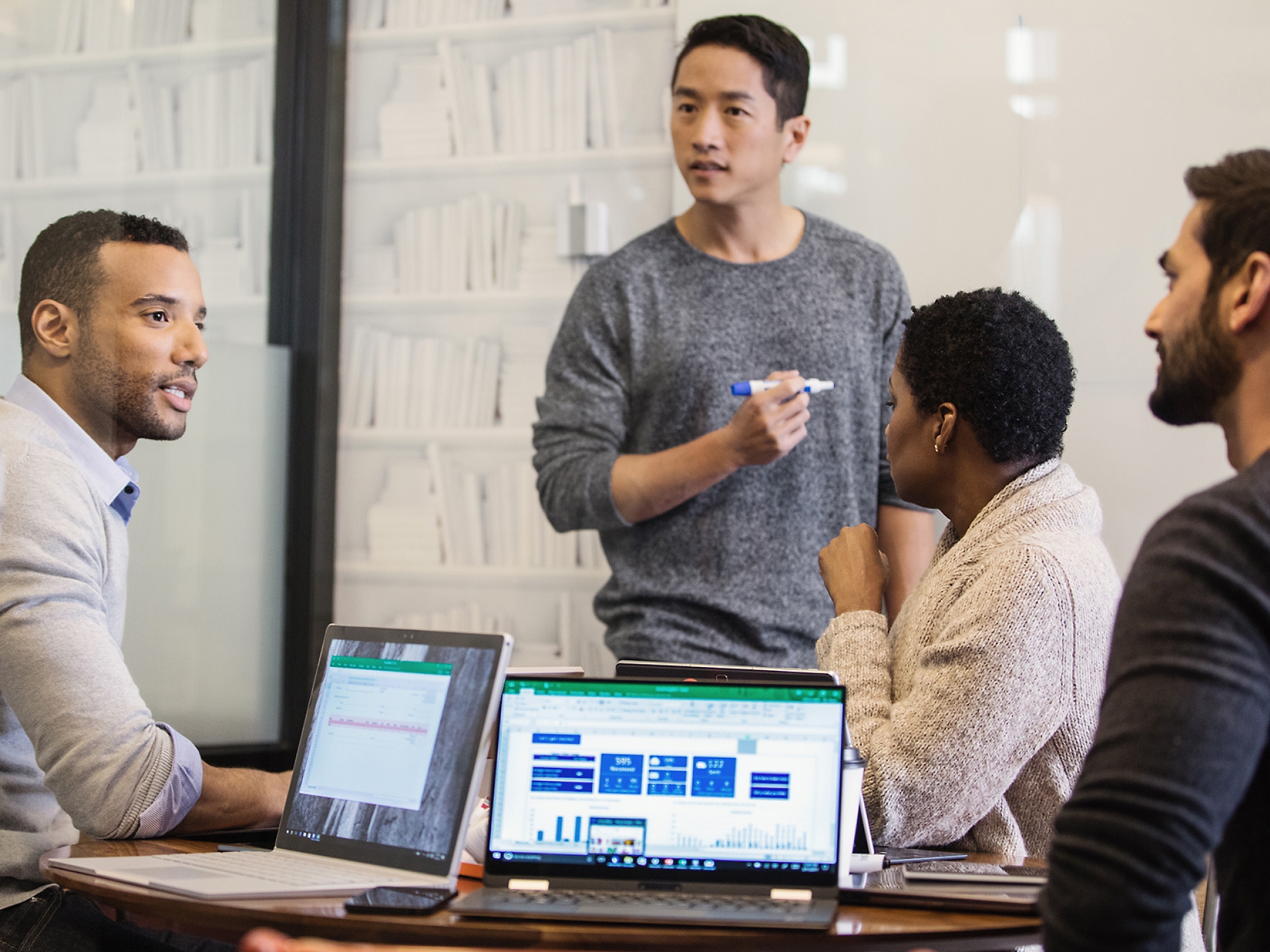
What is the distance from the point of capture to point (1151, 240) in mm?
2871

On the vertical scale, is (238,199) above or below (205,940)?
above

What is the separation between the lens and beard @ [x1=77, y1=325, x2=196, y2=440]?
6.00ft

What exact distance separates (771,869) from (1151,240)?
220 cm

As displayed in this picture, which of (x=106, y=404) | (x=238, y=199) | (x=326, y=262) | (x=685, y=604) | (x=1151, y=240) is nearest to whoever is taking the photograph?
(x=106, y=404)

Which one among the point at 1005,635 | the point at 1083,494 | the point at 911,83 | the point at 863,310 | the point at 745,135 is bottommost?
the point at 1005,635

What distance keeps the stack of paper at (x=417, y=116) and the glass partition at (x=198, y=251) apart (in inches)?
13.1

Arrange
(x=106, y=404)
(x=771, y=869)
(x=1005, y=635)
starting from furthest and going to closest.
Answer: (x=106, y=404) < (x=1005, y=635) < (x=771, y=869)

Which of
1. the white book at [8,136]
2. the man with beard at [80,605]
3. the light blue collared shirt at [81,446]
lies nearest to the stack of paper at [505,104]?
the white book at [8,136]

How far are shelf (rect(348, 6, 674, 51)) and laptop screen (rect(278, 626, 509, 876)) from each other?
89.3 inches

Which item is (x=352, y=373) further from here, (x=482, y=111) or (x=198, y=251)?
(x=482, y=111)

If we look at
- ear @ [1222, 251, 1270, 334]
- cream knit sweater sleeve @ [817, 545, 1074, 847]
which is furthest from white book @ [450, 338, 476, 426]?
ear @ [1222, 251, 1270, 334]

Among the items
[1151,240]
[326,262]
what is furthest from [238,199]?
[1151,240]

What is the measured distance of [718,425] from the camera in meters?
2.62

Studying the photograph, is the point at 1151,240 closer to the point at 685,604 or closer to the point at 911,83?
the point at 911,83
